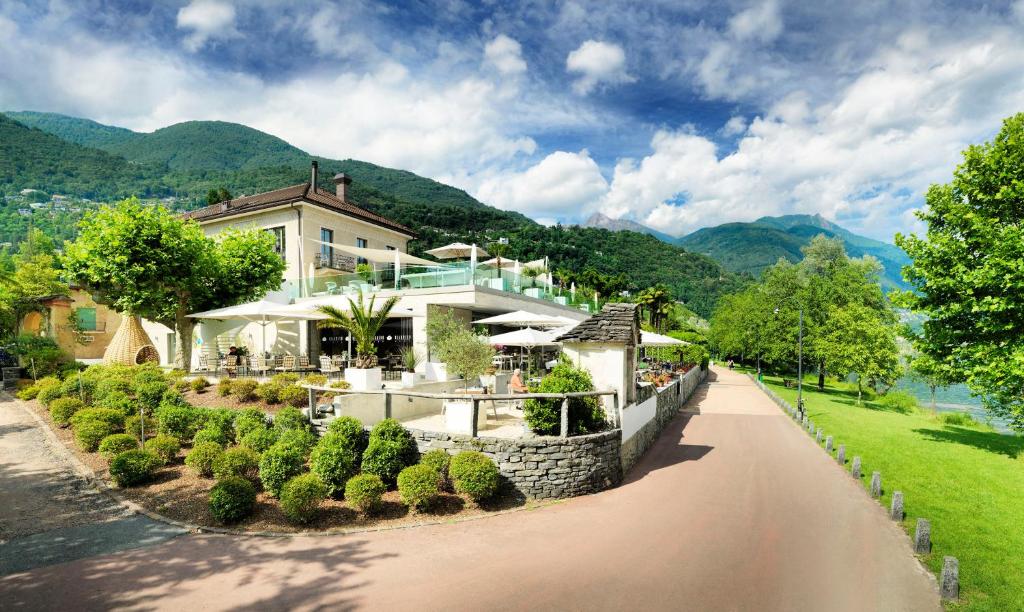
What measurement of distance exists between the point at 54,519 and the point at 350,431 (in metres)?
4.81

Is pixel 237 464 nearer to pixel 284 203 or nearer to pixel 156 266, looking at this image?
pixel 156 266

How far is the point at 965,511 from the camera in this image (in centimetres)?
1015

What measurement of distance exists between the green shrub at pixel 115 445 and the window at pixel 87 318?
26636 millimetres

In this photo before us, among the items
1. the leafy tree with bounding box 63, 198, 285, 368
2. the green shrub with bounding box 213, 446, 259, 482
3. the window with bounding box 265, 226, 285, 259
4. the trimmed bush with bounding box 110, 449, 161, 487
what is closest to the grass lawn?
the green shrub with bounding box 213, 446, 259, 482

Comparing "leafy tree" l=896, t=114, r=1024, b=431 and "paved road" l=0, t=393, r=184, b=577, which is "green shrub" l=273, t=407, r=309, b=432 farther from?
"leafy tree" l=896, t=114, r=1024, b=431

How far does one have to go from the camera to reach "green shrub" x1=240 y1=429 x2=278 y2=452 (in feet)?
34.7

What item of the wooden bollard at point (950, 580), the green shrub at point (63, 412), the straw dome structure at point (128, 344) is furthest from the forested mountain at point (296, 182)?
the wooden bollard at point (950, 580)

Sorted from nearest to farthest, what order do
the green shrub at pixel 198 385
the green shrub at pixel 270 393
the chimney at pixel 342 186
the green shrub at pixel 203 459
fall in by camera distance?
1. the green shrub at pixel 203 459
2. the green shrub at pixel 270 393
3. the green shrub at pixel 198 385
4. the chimney at pixel 342 186

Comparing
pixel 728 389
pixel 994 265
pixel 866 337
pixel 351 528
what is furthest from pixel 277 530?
pixel 866 337

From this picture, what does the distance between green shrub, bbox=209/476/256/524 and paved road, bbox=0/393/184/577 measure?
0.59 m

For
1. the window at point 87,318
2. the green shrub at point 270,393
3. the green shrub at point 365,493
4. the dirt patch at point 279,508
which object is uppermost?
the window at point 87,318

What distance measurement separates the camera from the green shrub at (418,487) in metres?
8.52

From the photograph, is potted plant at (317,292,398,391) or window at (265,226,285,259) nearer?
potted plant at (317,292,398,391)

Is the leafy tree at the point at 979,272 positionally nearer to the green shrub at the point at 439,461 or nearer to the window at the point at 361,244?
the green shrub at the point at 439,461
